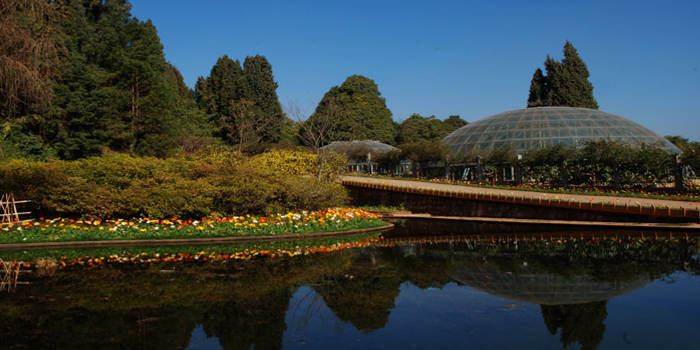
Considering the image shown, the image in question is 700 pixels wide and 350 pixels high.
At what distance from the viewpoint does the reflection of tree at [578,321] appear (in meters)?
4.56

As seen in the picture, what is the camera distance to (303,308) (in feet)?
19.1

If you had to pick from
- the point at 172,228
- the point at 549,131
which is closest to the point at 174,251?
the point at 172,228

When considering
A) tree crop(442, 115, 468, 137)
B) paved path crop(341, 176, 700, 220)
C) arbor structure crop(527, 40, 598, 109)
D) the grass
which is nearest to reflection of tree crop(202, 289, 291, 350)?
the grass

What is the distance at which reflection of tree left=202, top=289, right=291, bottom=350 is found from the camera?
180 inches

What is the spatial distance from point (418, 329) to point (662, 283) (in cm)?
410

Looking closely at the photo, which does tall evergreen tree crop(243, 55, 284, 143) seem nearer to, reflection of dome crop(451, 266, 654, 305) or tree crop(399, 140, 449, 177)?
tree crop(399, 140, 449, 177)

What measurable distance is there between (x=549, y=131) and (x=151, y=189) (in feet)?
87.5

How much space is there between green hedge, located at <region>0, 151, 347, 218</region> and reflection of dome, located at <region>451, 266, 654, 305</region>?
7448 mm

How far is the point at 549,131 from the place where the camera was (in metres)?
32.0

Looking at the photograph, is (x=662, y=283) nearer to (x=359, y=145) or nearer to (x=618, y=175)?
(x=618, y=175)

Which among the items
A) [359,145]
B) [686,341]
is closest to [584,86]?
[359,145]

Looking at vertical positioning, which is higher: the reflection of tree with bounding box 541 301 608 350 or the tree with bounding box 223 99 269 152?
the tree with bounding box 223 99 269 152

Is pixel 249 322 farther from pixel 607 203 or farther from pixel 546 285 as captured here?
pixel 607 203

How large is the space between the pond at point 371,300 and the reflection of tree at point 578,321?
0.06 ft
